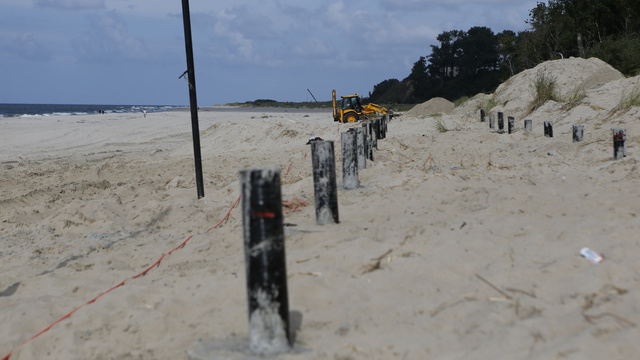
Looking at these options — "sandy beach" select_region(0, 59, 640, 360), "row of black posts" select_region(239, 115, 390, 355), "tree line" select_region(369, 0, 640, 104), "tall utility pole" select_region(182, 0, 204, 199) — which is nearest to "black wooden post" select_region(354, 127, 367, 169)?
"sandy beach" select_region(0, 59, 640, 360)

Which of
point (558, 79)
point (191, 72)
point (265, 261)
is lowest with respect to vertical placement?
point (265, 261)

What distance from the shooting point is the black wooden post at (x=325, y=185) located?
16.8ft

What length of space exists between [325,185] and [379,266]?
5.26 feet

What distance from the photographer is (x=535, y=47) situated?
3512 centimetres

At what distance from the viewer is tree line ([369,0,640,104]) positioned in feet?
91.8

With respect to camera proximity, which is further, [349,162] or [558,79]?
[558,79]

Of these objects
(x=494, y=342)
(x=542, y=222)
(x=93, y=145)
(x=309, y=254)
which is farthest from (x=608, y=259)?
(x=93, y=145)

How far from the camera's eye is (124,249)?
5.61 m

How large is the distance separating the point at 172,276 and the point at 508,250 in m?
2.44

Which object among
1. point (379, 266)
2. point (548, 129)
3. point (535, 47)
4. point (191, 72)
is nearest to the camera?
point (379, 266)

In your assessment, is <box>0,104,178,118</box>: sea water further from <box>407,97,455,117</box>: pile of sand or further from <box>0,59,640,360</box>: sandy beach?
<box>0,59,640,360</box>: sandy beach

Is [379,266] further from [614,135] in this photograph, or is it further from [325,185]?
[614,135]

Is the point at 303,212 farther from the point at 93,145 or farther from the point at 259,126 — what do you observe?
the point at 93,145

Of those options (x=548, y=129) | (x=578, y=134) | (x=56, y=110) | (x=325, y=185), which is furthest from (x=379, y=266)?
(x=56, y=110)
